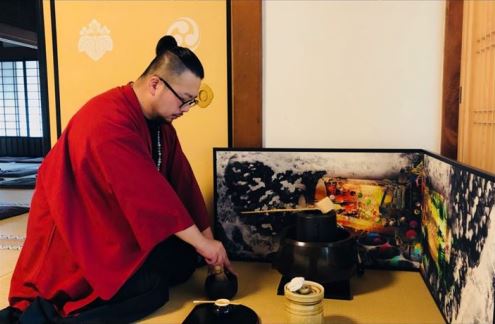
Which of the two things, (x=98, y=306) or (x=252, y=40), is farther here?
(x=252, y=40)

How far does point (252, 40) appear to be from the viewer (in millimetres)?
2068

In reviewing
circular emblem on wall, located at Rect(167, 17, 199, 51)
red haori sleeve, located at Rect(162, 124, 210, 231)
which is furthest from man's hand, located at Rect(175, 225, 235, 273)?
circular emblem on wall, located at Rect(167, 17, 199, 51)

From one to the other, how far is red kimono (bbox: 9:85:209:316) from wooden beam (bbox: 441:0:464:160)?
1.09m

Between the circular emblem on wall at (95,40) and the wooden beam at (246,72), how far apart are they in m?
0.62

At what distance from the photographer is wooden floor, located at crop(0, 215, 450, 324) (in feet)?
4.97

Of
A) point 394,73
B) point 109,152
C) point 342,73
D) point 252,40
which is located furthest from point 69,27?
point 394,73

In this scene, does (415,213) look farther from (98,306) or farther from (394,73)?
(98,306)

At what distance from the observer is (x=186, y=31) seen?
2178 millimetres

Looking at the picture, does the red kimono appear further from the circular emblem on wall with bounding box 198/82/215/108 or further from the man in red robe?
the circular emblem on wall with bounding box 198/82/215/108

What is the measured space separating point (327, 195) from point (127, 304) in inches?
36.3

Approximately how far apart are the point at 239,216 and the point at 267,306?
0.56 metres

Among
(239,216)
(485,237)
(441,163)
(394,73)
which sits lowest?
(239,216)

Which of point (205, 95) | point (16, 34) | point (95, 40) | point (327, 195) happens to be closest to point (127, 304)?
point (327, 195)

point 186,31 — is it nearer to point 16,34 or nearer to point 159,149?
point 159,149
